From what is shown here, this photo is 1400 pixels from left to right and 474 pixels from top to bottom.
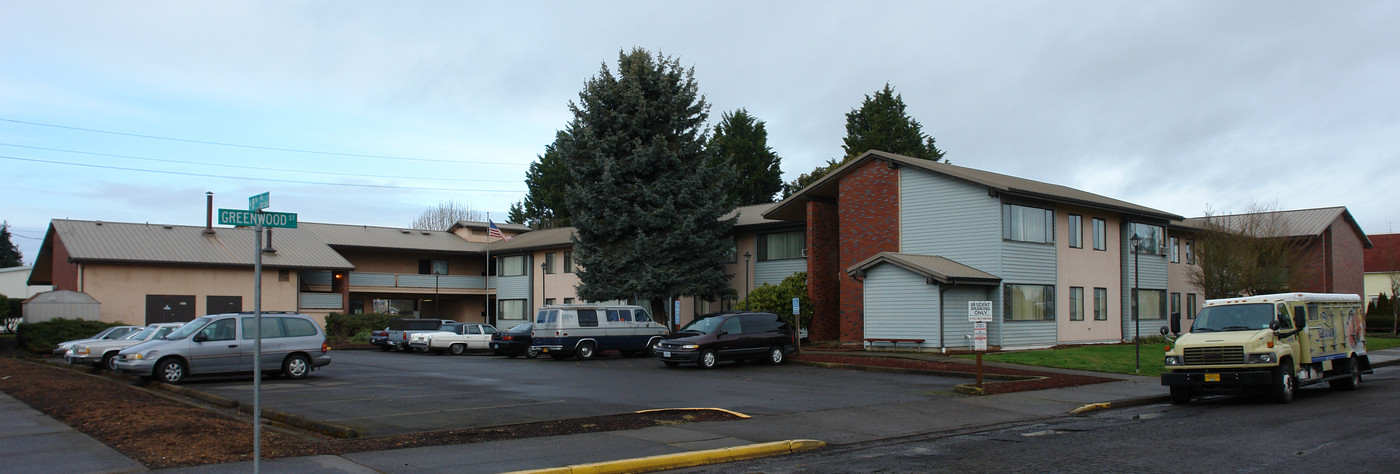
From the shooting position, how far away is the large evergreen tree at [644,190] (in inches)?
1441

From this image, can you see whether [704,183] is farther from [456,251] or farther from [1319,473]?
[1319,473]

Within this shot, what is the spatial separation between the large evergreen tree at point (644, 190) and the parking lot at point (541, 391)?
1055 cm

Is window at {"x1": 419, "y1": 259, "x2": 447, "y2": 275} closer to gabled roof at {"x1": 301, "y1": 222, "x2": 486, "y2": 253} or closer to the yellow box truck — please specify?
gabled roof at {"x1": 301, "y1": 222, "x2": 486, "y2": 253}

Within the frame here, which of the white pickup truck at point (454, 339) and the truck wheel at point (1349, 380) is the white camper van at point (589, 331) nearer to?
the white pickup truck at point (454, 339)

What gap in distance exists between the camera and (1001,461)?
415 inches

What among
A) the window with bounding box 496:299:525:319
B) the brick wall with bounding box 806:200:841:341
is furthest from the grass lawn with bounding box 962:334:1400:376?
the window with bounding box 496:299:525:319

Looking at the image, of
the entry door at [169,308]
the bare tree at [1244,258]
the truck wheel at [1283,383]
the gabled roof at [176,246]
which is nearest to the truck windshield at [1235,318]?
the truck wheel at [1283,383]

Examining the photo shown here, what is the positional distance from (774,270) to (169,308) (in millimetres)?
27270

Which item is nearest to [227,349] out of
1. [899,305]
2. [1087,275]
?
[899,305]

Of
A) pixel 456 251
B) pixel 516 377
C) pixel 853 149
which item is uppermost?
pixel 853 149

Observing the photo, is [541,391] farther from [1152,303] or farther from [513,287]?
[513,287]

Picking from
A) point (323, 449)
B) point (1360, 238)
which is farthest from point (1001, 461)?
point (1360, 238)

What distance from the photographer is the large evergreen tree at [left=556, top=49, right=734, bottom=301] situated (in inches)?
1441

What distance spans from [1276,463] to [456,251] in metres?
48.3
